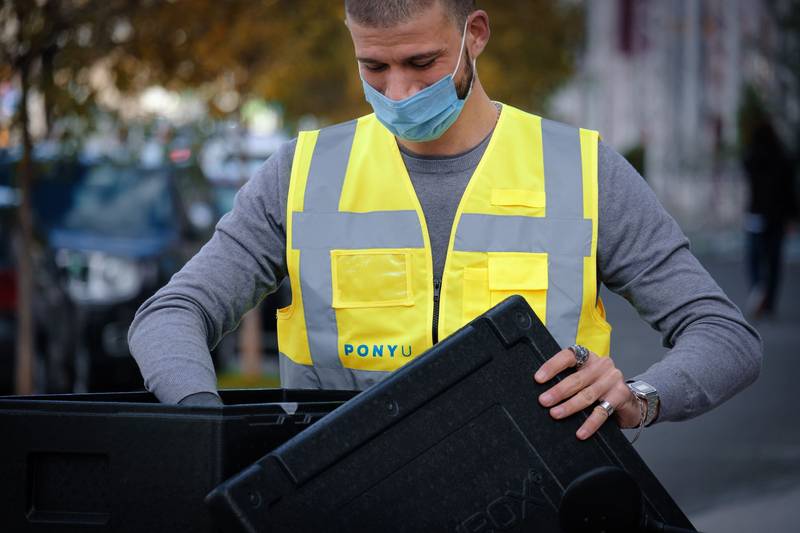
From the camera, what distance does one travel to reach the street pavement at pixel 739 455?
657 cm

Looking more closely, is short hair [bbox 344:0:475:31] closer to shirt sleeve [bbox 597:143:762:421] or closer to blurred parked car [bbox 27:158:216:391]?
shirt sleeve [bbox 597:143:762:421]

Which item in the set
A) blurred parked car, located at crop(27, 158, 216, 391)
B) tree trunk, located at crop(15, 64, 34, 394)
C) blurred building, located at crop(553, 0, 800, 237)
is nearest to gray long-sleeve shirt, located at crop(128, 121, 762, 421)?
tree trunk, located at crop(15, 64, 34, 394)

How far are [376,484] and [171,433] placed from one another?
1.06 feet

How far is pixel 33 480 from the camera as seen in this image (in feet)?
7.34

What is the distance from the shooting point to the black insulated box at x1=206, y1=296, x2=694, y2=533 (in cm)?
208

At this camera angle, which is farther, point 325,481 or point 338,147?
point 338,147

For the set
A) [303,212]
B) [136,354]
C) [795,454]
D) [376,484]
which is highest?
[303,212]

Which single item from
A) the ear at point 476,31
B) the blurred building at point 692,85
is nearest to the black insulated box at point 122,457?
the ear at point 476,31

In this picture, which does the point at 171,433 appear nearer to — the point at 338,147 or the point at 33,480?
the point at 33,480

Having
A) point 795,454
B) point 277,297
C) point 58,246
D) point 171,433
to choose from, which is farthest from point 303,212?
point 277,297

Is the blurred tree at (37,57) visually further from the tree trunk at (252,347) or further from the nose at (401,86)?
the nose at (401,86)

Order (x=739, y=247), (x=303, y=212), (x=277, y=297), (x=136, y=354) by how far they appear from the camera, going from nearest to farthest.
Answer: (x=136, y=354) < (x=303, y=212) < (x=277, y=297) < (x=739, y=247)

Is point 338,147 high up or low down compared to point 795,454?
up

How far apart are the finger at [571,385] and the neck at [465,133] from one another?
2.81 ft
